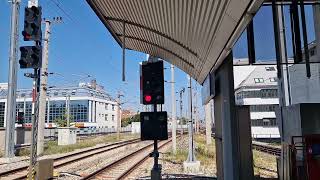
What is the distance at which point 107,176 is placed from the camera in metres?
15.6

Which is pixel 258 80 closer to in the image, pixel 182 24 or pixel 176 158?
pixel 176 158

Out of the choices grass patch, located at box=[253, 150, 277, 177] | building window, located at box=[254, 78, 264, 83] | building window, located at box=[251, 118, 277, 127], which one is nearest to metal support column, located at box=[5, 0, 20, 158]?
grass patch, located at box=[253, 150, 277, 177]

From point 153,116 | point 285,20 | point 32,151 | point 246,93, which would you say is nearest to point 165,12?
point 153,116

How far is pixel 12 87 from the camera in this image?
83.1 feet

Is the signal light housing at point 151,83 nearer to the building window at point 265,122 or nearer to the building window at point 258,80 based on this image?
the building window at point 265,122

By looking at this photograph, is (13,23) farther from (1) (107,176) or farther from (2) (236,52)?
(2) (236,52)

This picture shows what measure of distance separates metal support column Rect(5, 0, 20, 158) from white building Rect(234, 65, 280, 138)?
138 feet

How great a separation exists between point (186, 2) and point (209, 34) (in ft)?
2.92

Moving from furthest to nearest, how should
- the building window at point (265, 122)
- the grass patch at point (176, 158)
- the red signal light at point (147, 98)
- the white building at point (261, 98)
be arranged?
the white building at point (261, 98) < the building window at point (265, 122) < the grass patch at point (176, 158) < the red signal light at point (147, 98)

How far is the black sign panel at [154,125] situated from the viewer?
916 centimetres

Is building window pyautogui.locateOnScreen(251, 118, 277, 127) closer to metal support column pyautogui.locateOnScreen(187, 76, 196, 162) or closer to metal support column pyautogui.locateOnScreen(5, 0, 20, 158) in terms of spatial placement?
metal support column pyautogui.locateOnScreen(5, 0, 20, 158)

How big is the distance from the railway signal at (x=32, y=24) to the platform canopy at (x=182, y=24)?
151 centimetres

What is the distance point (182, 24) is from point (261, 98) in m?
59.9

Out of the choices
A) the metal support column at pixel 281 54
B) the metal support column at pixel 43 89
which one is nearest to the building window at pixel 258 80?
the metal support column at pixel 43 89
